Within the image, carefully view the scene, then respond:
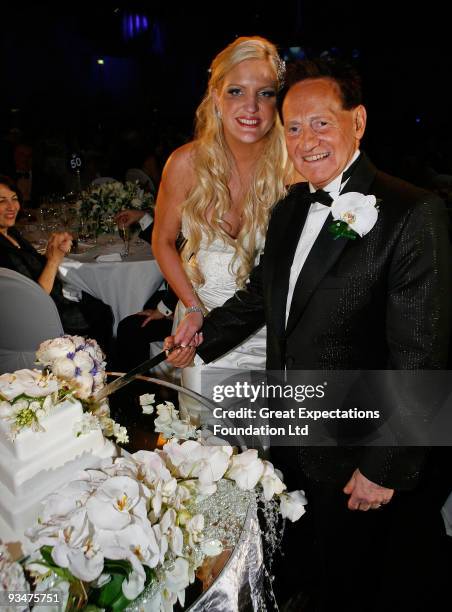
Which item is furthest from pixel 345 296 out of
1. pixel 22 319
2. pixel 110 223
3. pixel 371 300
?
pixel 110 223

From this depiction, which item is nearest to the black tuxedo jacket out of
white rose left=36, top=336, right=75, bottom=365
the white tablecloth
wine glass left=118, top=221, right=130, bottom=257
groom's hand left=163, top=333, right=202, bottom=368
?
groom's hand left=163, top=333, right=202, bottom=368

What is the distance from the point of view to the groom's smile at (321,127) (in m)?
1.62

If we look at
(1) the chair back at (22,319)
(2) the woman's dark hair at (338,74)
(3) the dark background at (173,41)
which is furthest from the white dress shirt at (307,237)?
(3) the dark background at (173,41)

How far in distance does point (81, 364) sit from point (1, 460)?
29 centimetres

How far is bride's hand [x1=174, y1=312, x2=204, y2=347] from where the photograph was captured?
2143 mm

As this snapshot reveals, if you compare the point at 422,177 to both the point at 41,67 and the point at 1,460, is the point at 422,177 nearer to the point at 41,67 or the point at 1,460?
the point at 1,460

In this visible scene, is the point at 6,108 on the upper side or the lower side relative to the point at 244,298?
lower

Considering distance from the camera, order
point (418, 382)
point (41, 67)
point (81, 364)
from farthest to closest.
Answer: point (41, 67) < point (418, 382) < point (81, 364)

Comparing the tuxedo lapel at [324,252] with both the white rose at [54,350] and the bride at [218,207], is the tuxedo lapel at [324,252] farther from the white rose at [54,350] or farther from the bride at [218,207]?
the bride at [218,207]

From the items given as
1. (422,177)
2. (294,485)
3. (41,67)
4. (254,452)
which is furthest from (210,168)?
(41,67)

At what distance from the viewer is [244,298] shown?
2.26 metres

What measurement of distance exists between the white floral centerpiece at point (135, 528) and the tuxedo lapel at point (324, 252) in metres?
0.70

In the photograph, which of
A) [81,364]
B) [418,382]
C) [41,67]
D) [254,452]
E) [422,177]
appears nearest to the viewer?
[254,452]

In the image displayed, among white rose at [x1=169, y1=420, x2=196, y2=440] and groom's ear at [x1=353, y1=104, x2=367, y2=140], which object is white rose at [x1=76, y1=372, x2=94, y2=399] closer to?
white rose at [x1=169, y1=420, x2=196, y2=440]
